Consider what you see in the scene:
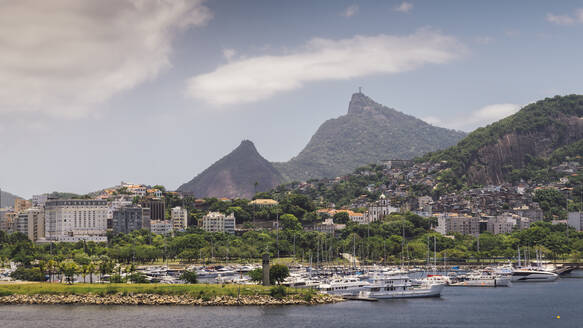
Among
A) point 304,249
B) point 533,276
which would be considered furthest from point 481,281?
point 304,249

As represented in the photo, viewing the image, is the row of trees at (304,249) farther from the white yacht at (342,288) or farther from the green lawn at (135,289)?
the green lawn at (135,289)

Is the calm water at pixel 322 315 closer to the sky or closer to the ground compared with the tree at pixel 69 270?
closer to the ground

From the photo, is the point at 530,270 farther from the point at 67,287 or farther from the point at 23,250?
the point at 23,250

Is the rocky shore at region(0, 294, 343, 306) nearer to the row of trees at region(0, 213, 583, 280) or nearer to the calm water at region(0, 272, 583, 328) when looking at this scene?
the calm water at region(0, 272, 583, 328)

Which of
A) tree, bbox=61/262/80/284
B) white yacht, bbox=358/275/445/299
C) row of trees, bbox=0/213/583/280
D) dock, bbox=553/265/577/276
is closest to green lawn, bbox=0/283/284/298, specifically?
tree, bbox=61/262/80/284

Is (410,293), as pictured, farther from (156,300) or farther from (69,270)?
(69,270)

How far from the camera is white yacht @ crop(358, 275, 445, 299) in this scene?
115000 millimetres

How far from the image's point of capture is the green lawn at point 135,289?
105 metres

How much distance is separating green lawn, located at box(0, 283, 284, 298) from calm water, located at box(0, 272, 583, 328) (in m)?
4.44

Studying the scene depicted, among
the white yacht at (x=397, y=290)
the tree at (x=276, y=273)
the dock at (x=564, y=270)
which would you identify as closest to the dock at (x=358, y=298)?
the white yacht at (x=397, y=290)

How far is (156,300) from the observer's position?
103812mm

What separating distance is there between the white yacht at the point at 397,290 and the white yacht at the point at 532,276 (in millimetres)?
38223

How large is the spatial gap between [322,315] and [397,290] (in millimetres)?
23465

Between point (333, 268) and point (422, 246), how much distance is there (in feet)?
108
